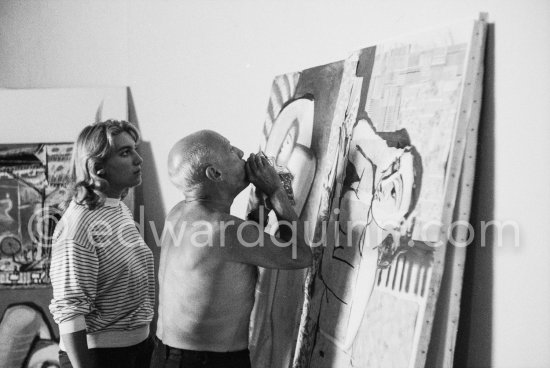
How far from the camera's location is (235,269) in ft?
7.38

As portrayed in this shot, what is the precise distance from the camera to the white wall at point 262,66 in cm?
195

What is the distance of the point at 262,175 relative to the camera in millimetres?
2369

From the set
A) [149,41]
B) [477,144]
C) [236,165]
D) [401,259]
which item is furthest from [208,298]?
[149,41]

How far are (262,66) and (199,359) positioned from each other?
193cm

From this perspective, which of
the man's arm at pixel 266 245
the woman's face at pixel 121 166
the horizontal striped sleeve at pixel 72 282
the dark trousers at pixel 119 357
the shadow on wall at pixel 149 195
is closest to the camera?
the man's arm at pixel 266 245

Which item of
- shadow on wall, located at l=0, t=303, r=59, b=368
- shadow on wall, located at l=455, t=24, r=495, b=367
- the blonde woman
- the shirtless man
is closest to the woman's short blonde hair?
the blonde woman

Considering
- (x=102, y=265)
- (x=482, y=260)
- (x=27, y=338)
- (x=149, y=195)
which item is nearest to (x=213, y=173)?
(x=102, y=265)

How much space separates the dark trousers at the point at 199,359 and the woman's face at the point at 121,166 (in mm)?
716

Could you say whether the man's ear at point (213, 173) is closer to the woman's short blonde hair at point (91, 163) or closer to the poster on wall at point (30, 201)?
the woman's short blonde hair at point (91, 163)

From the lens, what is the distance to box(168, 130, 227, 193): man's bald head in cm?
227

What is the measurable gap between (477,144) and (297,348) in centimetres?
117

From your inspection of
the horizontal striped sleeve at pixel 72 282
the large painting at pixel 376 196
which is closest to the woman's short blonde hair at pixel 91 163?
the horizontal striped sleeve at pixel 72 282

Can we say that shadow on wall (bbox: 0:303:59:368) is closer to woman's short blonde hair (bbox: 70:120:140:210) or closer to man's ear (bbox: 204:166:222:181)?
woman's short blonde hair (bbox: 70:120:140:210)

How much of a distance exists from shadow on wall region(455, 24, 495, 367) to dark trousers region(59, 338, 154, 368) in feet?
4.35
